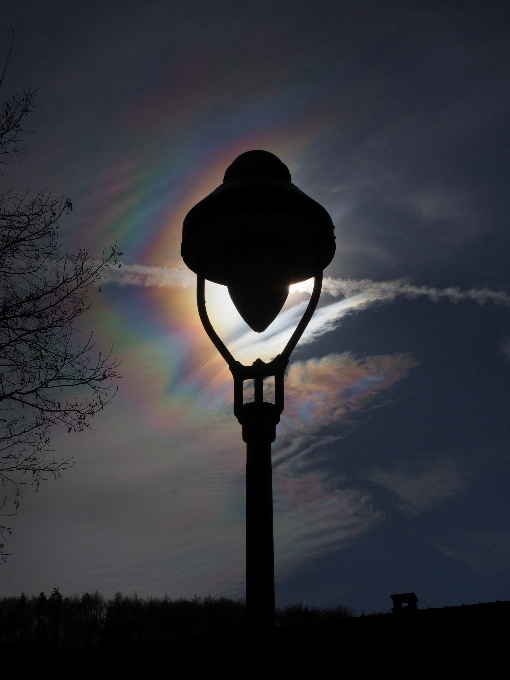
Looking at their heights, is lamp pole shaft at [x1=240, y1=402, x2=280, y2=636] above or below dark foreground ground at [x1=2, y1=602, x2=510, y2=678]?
above

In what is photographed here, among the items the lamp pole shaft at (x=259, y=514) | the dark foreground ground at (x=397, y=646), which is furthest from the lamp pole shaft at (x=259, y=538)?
the dark foreground ground at (x=397, y=646)

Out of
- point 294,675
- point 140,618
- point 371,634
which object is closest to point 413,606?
point 371,634

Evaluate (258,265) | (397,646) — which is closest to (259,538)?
(258,265)

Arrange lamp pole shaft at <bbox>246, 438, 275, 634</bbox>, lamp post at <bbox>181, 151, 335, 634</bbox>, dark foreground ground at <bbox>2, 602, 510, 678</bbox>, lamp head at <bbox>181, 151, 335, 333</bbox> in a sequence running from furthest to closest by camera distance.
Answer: dark foreground ground at <bbox>2, 602, 510, 678</bbox> → lamp head at <bbox>181, 151, 335, 333</bbox> → lamp post at <bbox>181, 151, 335, 634</bbox> → lamp pole shaft at <bbox>246, 438, 275, 634</bbox>

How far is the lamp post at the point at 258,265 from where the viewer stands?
2.66 metres

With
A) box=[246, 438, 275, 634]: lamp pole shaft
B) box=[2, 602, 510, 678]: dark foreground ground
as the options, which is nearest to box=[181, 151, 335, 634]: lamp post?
box=[246, 438, 275, 634]: lamp pole shaft

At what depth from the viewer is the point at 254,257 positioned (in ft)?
10.3

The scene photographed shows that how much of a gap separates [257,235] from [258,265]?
0.15 metres

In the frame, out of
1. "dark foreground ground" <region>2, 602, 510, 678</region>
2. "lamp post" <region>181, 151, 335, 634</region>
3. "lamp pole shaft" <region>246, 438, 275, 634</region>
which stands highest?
"lamp post" <region>181, 151, 335, 634</region>

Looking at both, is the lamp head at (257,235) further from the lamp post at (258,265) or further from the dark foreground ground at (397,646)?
the dark foreground ground at (397,646)

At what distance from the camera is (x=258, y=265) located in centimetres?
317

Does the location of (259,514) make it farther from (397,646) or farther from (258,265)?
(397,646)

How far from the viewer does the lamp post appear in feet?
8.73

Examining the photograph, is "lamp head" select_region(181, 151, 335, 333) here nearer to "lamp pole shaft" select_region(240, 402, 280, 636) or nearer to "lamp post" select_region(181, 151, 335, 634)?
"lamp post" select_region(181, 151, 335, 634)
